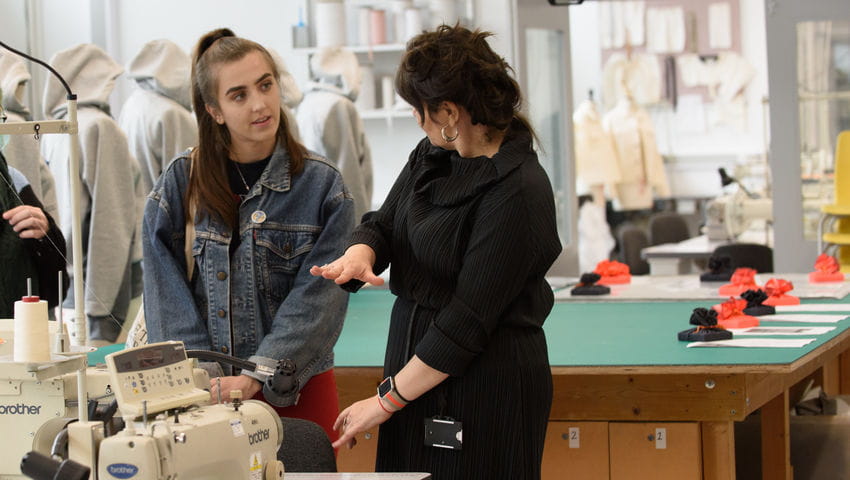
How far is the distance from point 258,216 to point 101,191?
1.69 metres

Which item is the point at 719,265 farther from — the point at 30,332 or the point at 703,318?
the point at 30,332

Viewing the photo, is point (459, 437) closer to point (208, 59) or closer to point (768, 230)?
point (208, 59)

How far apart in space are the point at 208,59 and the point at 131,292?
1.84 meters

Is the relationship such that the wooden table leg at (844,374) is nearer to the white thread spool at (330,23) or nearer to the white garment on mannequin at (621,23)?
the white thread spool at (330,23)

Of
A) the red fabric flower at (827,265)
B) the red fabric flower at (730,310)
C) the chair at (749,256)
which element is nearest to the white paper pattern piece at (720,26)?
the chair at (749,256)

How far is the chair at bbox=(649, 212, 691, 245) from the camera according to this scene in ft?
26.7

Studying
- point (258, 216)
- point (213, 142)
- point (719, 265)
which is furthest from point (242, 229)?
point (719, 265)

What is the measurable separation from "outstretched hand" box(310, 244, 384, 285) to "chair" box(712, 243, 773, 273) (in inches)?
163

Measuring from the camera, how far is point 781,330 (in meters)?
3.41

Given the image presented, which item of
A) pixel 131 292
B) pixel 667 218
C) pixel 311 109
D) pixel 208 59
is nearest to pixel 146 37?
pixel 311 109

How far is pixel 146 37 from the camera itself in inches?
270

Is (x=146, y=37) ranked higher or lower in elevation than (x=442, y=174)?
higher

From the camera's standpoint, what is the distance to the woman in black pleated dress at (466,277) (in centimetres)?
196

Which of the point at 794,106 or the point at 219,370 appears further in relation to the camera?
the point at 794,106
